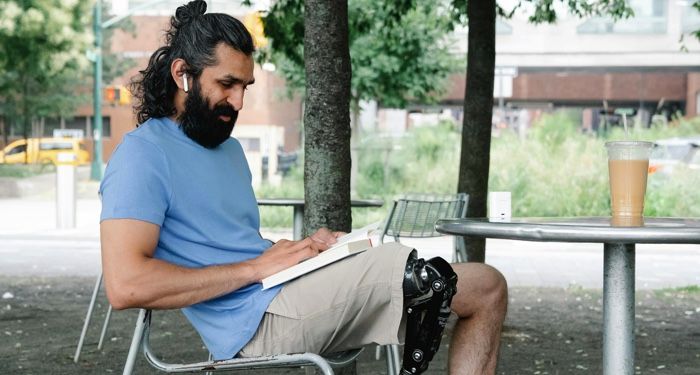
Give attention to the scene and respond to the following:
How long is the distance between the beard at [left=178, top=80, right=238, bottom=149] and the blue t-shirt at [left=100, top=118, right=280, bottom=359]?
3 centimetres

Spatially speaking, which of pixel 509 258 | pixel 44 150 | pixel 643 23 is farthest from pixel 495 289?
pixel 643 23

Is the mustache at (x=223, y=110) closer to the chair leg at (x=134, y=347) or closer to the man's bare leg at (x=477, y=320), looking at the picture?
the chair leg at (x=134, y=347)

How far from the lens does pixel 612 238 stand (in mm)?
2801

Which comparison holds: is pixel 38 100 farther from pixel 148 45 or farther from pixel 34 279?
pixel 34 279

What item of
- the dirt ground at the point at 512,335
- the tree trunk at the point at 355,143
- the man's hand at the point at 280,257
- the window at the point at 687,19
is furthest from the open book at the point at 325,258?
the window at the point at 687,19

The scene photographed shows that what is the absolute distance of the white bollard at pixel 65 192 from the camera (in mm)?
16562

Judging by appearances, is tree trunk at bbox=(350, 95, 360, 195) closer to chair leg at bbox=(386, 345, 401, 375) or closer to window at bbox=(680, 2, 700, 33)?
chair leg at bbox=(386, 345, 401, 375)

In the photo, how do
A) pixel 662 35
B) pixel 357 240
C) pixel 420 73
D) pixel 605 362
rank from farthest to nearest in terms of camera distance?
pixel 662 35 < pixel 420 73 < pixel 605 362 < pixel 357 240

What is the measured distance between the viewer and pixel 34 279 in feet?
33.8

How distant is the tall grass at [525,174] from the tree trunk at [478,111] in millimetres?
8988

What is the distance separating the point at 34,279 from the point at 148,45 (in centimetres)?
3398

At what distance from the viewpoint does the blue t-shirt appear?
110 inches

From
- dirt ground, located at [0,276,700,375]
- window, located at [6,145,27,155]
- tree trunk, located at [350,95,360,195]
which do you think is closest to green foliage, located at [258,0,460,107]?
tree trunk, located at [350,95,360,195]

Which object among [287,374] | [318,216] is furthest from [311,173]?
[287,374]
